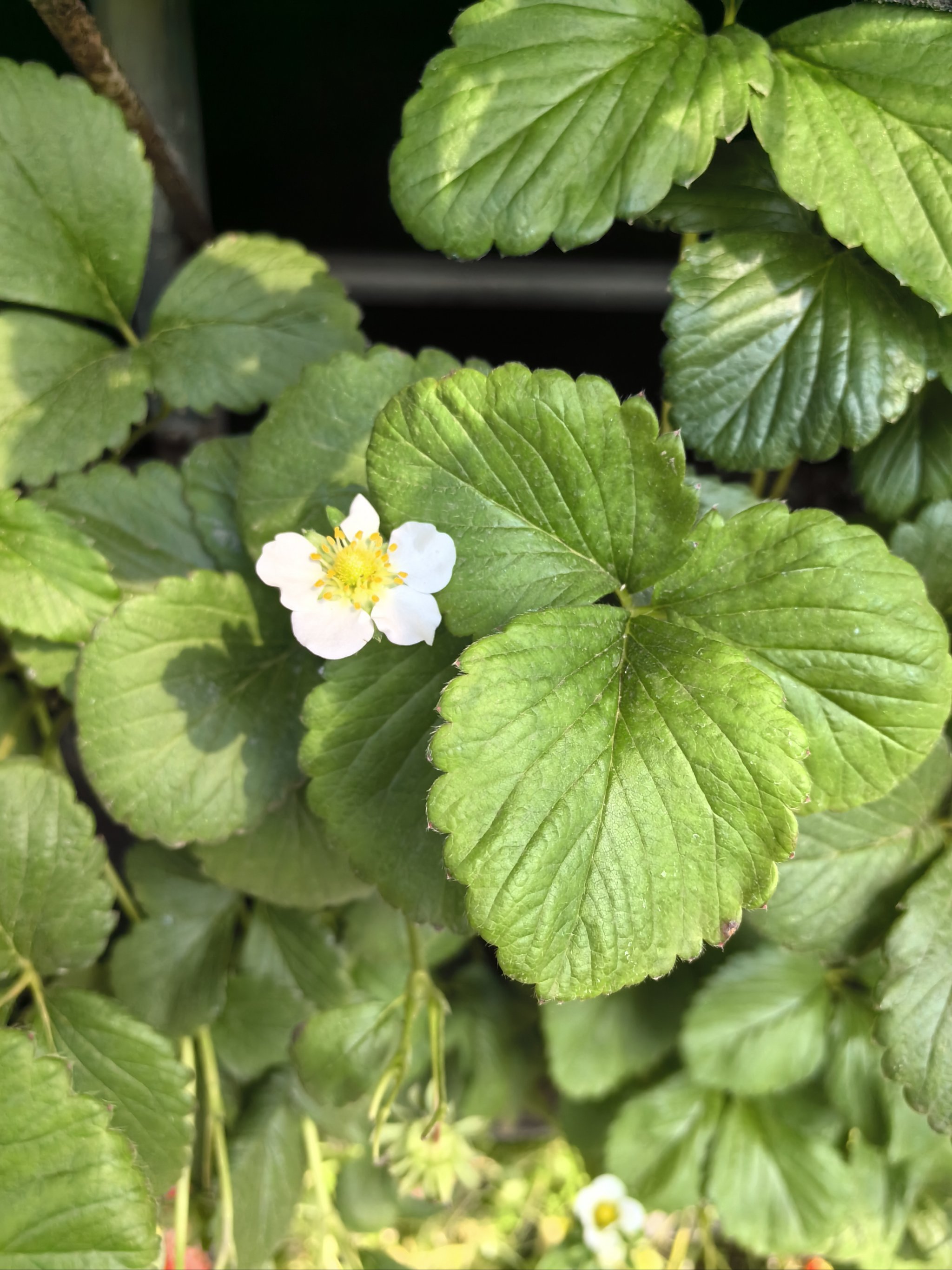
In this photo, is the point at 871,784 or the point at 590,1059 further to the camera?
the point at 590,1059

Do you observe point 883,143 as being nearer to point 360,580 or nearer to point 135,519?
point 360,580

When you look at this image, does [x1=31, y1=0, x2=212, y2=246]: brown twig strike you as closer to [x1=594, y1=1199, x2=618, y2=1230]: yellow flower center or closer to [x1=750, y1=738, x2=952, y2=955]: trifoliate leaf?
[x1=750, y1=738, x2=952, y2=955]: trifoliate leaf

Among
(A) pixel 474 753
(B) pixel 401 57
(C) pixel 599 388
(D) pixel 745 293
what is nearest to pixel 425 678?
(A) pixel 474 753

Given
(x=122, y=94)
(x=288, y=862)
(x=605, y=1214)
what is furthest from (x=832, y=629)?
(x=605, y=1214)

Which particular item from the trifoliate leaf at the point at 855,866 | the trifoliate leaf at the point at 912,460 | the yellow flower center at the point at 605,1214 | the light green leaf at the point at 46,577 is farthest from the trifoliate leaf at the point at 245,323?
the yellow flower center at the point at 605,1214

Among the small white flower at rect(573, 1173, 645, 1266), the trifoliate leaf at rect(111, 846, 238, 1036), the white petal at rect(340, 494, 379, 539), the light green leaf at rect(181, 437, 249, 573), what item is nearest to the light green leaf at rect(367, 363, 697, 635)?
the white petal at rect(340, 494, 379, 539)

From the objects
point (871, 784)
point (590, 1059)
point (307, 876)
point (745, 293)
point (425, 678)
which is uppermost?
point (745, 293)

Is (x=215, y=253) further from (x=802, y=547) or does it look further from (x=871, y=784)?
(x=871, y=784)
